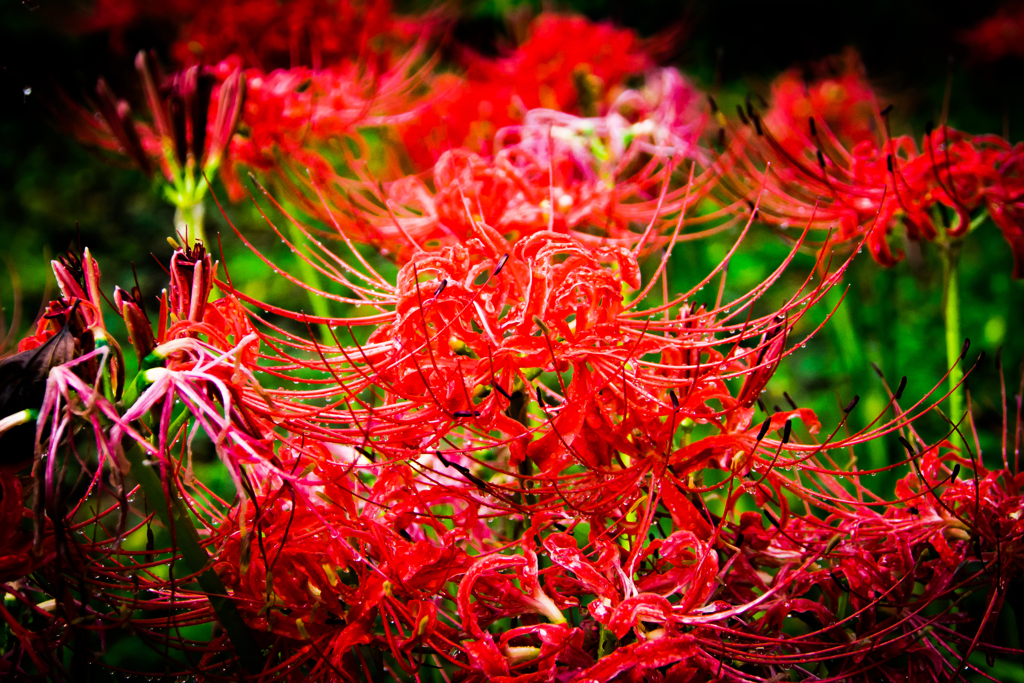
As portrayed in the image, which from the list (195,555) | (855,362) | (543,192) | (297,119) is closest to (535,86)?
(297,119)

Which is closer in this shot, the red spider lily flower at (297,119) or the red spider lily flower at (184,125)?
the red spider lily flower at (184,125)

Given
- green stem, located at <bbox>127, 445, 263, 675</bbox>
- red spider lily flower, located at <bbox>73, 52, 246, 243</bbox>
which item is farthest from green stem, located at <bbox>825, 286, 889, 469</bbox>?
red spider lily flower, located at <bbox>73, 52, 246, 243</bbox>

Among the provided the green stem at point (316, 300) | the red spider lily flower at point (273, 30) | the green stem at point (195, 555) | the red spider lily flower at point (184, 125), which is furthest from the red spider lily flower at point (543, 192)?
the red spider lily flower at point (273, 30)

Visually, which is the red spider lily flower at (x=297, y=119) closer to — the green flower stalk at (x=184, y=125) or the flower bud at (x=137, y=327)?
Answer: the green flower stalk at (x=184, y=125)

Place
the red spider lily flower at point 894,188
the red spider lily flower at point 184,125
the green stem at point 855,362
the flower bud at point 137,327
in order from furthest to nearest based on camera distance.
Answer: the green stem at point 855,362, the red spider lily flower at point 184,125, the red spider lily flower at point 894,188, the flower bud at point 137,327

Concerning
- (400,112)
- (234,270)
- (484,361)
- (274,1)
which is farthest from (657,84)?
(484,361)

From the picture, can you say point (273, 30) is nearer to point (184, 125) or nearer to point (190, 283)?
point (184, 125)

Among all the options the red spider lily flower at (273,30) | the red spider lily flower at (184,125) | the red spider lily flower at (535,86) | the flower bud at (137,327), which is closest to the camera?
the flower bud at (137,327)
